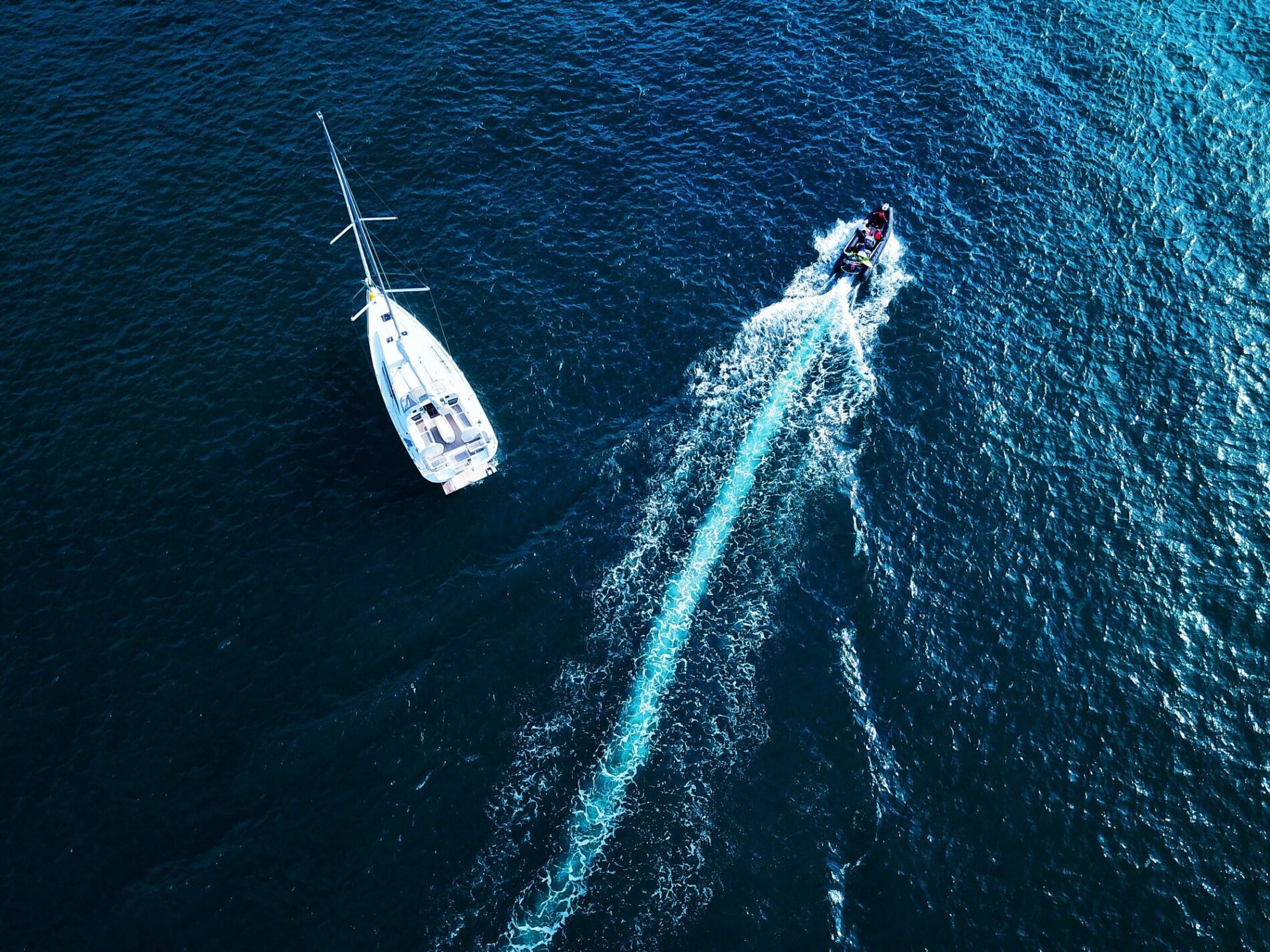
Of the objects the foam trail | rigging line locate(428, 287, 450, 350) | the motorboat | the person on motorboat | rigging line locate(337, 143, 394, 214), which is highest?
the person on motorboat

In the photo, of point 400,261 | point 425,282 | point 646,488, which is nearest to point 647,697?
point 646,488

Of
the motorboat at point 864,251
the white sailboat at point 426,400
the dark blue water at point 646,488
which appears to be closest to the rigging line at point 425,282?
the dark blue water at point 646,488

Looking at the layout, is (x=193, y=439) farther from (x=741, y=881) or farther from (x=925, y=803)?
(x=925, y=803)

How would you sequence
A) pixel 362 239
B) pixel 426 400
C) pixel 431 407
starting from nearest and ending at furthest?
pixel 426 400 < pixel 431 407 < pixel 362 239

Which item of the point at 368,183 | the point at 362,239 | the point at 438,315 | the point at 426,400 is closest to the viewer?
the point at 426,400

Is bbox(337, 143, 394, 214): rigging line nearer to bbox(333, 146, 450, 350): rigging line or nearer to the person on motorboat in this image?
bbox(333, 146, 450, 350): rigging line

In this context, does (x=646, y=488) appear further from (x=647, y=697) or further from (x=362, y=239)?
(x=362, y=239)

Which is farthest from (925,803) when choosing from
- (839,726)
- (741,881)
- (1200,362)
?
(1200,362)

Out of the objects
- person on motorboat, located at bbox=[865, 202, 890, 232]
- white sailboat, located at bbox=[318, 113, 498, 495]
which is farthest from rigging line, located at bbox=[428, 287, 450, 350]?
person on motorboat, located at bbox=[865, 202, 890, 232]
